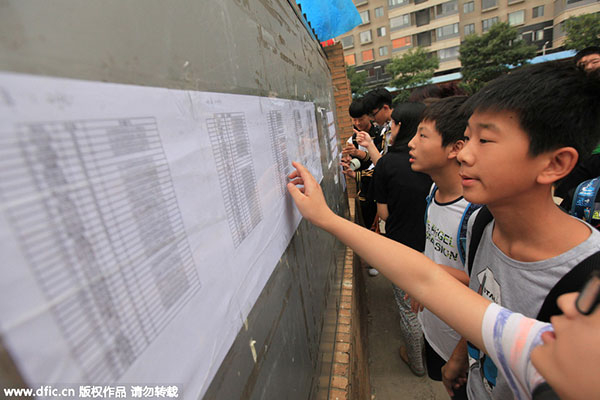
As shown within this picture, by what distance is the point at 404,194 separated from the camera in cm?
202

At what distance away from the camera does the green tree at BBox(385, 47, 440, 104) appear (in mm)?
20609

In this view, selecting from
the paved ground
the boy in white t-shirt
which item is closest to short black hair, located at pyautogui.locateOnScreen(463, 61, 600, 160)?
the boy in white t-shirt

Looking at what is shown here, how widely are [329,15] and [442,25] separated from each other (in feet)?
90.9

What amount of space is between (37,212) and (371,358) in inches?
118

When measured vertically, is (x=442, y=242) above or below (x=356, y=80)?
below

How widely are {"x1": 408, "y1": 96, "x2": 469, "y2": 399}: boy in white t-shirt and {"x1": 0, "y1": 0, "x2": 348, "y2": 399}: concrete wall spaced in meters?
0.71

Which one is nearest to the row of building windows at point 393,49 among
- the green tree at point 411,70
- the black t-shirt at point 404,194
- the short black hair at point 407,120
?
the green tree at point 411,70

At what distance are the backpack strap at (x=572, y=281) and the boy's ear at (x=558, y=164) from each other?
0.77 feet

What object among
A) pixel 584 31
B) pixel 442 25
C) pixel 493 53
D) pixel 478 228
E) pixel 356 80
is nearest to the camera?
pixel 478 228

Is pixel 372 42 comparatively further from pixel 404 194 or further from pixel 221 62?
pixel 221 62

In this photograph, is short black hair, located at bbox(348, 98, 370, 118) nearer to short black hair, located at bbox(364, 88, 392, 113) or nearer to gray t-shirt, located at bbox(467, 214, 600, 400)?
short black hair, located at bbox(364, 88, 392, 113)

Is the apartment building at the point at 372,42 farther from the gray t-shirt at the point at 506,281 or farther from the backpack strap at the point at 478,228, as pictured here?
the gray t-shirt at the point at 506,281

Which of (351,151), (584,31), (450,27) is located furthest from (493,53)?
(351,151)

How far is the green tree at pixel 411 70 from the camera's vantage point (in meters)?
20.6
